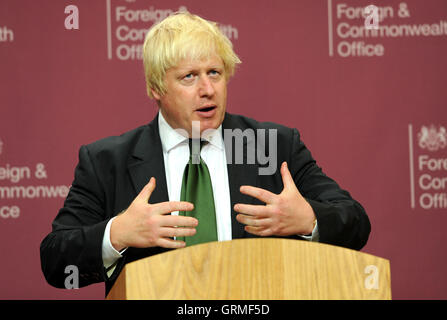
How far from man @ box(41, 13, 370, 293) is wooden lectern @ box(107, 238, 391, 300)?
→ 564 millimetres

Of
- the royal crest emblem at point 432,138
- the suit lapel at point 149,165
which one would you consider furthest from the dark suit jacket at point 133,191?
the royal crest emblem at point 432,138

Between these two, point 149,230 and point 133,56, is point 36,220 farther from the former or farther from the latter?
point 149,230

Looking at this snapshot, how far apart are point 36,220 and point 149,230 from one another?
75.7 inches

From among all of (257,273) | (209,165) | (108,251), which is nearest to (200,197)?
(209,165)

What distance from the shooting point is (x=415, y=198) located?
3.23 meters

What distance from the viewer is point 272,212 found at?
146 cm

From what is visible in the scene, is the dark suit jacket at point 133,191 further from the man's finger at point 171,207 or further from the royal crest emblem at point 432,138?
the royal crest emblem at point 432,138

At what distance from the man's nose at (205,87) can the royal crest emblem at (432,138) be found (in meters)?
1.60

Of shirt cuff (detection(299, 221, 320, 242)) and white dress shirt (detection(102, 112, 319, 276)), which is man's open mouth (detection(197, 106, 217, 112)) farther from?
shirt cuff (detection(299, 221, 320, 242))

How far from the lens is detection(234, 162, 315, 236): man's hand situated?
1452mm

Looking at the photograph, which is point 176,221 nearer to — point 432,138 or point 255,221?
point 255,221

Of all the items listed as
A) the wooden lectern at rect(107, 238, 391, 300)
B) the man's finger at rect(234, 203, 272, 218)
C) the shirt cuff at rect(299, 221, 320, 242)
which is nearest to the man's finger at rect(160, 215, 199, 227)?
the man's finger at rect(234, 203, 272, 218)

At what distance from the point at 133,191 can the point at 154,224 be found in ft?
2.07

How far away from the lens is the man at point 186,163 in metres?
1.89
